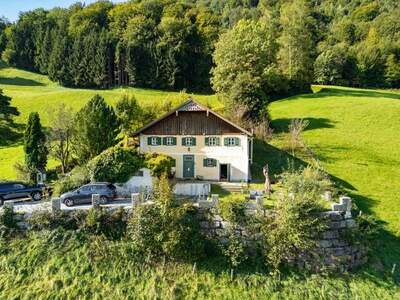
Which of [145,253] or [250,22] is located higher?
[250,22]

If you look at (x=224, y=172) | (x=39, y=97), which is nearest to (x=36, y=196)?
(x=224, y=172)

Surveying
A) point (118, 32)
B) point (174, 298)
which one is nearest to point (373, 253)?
point (174, 298)

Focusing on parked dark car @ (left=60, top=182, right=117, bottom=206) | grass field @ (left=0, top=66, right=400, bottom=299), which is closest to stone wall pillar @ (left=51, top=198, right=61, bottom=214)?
grass field @ (left=0, top=66, right=400, bottom=299)

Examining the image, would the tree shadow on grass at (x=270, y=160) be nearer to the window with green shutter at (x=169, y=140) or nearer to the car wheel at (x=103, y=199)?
the window with green shutter at (x=169, y=140)

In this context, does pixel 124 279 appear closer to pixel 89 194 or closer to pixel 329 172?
pixel 89 194

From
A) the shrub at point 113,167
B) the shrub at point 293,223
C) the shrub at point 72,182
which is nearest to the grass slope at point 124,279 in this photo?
the shrub at point 293,223

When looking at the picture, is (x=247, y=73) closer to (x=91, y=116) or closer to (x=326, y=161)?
(x=326, y=161)

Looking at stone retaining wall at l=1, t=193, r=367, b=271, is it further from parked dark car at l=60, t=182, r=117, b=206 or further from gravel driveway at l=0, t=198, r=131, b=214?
parked dark car at l=60, t=182, r=117, b=206
